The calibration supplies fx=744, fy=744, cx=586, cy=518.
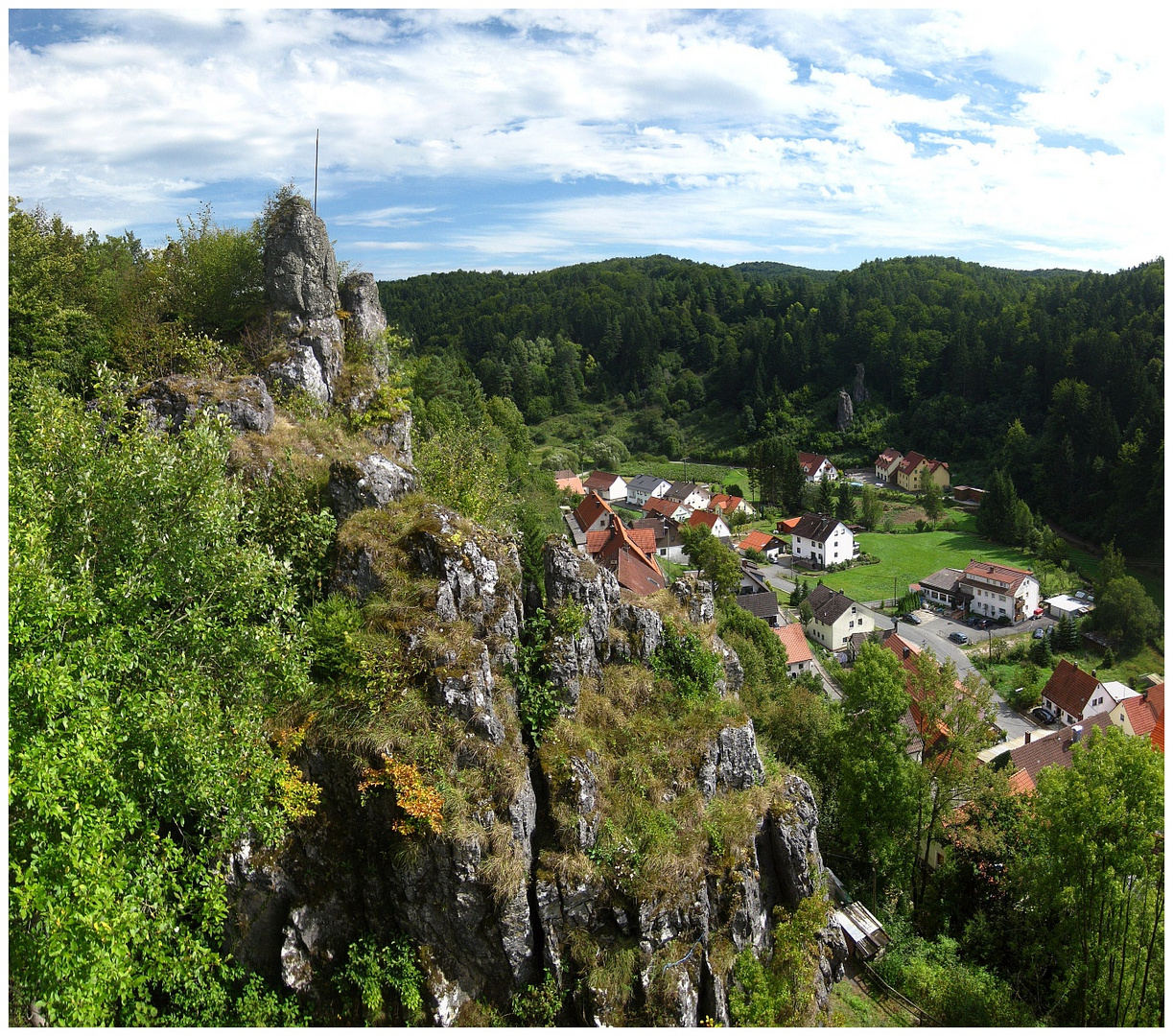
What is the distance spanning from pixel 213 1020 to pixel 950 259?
552 feet

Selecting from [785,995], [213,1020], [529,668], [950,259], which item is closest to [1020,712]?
[785,995]

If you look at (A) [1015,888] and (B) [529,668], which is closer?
(B) [529,668]

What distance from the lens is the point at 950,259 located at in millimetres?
147750

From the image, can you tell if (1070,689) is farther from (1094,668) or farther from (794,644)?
(794,644)

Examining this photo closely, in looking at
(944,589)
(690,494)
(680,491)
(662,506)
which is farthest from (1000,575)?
(680,491)

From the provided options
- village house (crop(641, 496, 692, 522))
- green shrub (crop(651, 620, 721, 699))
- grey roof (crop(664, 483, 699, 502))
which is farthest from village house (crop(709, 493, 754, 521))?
green shrub (crop(651, 620, 721, 699))

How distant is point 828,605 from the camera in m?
45.1

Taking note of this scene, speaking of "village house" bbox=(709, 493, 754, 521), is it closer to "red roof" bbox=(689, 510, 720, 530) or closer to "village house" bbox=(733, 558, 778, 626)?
"red roof" bbox=(689, 510, 720, 530)

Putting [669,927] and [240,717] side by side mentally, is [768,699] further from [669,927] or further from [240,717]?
[240,717]

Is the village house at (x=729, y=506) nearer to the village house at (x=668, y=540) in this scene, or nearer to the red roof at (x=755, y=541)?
the red roof at (x=755, y=541)

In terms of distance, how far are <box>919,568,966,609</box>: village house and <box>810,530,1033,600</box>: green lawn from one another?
1.63m

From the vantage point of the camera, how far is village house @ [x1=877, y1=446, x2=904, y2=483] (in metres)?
85.3

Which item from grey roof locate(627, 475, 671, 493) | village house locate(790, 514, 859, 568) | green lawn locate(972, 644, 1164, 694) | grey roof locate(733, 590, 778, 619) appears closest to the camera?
green lawn locate(972, 644, 1164, 694)

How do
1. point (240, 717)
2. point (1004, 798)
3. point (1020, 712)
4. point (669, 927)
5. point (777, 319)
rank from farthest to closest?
1. point (777, 319)
2. point (1020, 712)
3. point (1004, 798)
4. point (669, 927)
5. point (240, 717)
